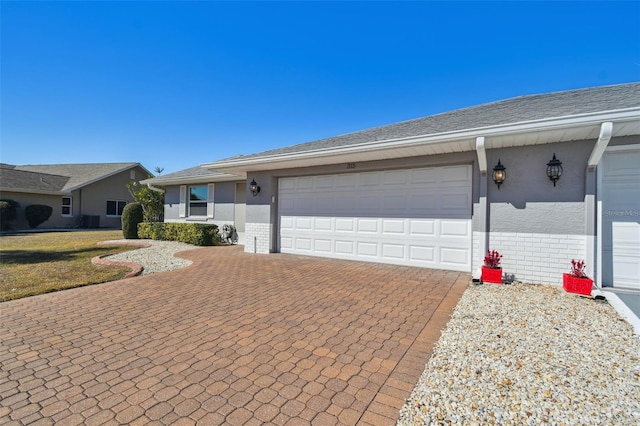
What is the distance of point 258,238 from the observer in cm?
980

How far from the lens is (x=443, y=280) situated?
19.3 feet

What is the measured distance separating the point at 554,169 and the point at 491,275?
237 cm

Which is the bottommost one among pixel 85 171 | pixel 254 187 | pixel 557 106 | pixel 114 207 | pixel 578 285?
pixel 578 285

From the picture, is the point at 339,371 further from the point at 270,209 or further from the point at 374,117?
the point at 374,117

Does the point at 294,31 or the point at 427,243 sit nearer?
the point at 427,243

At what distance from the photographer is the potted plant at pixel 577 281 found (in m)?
4.86

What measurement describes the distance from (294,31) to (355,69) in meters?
2.95

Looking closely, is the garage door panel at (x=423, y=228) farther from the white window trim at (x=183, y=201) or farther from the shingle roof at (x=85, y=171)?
the shingle roof at (x=85, y=171)

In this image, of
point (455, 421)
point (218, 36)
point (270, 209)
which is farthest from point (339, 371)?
point (218, 36)

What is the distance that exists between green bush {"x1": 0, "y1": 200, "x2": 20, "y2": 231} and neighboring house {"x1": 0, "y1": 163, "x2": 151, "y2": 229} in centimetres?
59

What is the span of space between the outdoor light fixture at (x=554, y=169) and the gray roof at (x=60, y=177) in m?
27.3

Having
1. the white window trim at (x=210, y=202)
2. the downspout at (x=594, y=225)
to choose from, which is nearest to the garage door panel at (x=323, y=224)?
the downspout at (x=594, y=225)

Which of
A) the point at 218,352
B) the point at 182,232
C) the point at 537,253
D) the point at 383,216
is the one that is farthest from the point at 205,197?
the point at 537,253

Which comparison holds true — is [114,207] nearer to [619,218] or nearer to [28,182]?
[28,182]
